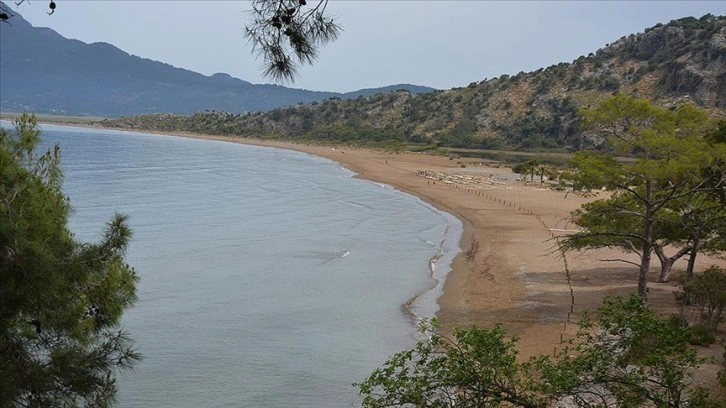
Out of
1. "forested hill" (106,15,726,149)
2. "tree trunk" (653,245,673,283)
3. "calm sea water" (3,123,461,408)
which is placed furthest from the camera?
"forested hill" (106,15,726,149)

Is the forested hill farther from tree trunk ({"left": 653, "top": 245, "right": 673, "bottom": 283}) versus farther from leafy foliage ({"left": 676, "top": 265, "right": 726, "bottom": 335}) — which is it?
leafy foliage ({"left": 676, "top": 265, "right": 726, "bottom": 335})

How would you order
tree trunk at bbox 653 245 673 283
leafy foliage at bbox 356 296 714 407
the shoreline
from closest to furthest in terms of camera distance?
leafy foliage at bbox 356 296 714 407 → the shoreline → tree trunk at bbox 653 245 673 283

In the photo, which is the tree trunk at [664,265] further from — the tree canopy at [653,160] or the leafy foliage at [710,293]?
the leafy foliage at [710,293]

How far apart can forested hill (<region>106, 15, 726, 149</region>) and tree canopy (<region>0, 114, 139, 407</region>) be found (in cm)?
8264

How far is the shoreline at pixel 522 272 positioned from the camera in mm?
17922

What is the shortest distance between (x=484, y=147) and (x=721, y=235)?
8903 cm

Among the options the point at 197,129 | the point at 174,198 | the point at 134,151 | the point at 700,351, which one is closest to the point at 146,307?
the point at 700,351

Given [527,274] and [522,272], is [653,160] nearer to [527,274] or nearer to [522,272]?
[527,274]

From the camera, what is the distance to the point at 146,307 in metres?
19.7

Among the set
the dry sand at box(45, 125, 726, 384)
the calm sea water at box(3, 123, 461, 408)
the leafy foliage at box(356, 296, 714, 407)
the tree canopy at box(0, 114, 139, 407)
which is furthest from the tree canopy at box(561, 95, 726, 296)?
the tree canopy at box(0, 114, 139, 407)

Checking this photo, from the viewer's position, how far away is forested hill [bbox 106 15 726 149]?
89562 millimetres

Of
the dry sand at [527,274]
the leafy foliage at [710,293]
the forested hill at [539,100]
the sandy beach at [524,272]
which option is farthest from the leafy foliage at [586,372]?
the forested hill at [539,100]

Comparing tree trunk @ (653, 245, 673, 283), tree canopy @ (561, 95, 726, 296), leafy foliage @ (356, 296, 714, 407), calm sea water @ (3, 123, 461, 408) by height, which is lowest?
calm sea water @ (3, 123, 461, 408)

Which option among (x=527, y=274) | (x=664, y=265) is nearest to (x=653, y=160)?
(x=664, y=265)
